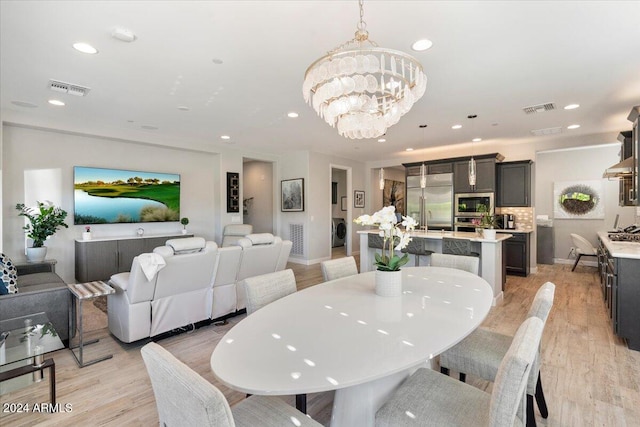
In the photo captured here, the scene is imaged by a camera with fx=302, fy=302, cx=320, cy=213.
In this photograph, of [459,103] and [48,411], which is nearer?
[48,411]

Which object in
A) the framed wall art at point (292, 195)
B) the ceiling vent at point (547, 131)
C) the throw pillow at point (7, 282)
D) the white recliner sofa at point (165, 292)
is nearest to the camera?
the throw pillow at point (7, 282)

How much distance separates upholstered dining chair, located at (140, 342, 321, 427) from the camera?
800mm

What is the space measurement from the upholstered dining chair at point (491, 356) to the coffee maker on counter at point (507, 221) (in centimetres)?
495

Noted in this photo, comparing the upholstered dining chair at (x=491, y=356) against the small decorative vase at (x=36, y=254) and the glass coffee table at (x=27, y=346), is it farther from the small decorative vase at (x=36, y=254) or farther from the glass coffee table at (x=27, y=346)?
the small decorative vase at (x=36, y=254)

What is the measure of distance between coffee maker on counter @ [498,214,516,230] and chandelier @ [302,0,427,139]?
16.0 ft

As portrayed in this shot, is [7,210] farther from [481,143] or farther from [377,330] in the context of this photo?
[481,143]

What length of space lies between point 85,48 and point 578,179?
364 inches

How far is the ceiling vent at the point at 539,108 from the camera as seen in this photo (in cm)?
396

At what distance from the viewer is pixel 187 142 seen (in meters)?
5.98

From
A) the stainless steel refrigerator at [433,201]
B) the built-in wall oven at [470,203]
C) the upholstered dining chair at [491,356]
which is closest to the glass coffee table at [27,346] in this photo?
the upholstered dining chair at [491,356]

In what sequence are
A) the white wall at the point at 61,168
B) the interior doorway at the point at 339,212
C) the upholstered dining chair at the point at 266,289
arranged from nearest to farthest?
the upholstered dining chair at the point at 266,289
the white wall at the point at 61,168
the interior doorway at the point at 339,212

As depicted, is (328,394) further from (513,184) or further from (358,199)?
(358,199)

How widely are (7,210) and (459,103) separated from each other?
658cm

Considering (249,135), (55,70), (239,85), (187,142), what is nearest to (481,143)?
(249,135)
